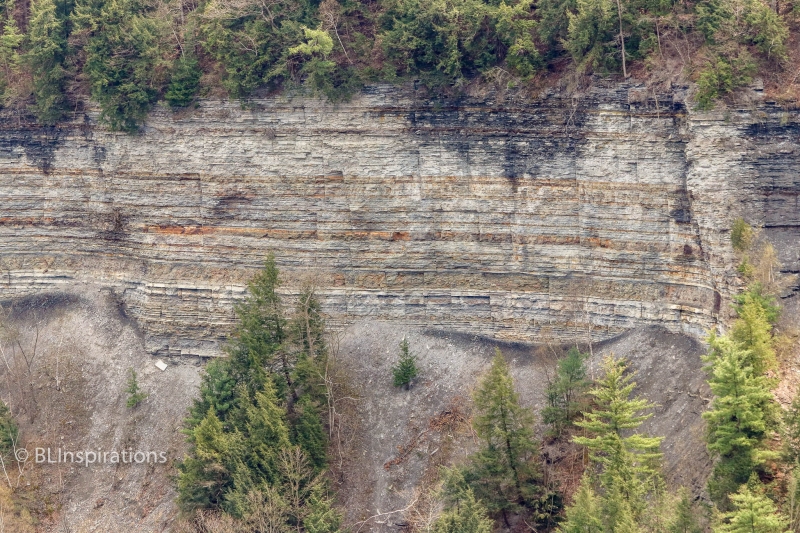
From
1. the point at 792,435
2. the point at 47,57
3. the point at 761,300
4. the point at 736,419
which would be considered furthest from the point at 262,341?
the point at 792,435

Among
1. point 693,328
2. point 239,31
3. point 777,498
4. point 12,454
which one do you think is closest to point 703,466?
point 777,498

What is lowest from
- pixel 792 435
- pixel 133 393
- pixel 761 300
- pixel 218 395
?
pixel 133 393

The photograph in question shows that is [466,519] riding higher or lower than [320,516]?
higher

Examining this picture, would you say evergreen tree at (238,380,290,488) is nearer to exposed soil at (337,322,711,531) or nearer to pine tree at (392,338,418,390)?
exposed soil at (337,322,711,531)

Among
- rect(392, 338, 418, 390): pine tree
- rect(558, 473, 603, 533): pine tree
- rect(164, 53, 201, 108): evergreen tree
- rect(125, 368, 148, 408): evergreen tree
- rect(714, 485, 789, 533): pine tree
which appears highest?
rect(164, 53, 201, 108): evergreen tree

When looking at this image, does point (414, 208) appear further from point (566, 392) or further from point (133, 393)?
point (133, 393)

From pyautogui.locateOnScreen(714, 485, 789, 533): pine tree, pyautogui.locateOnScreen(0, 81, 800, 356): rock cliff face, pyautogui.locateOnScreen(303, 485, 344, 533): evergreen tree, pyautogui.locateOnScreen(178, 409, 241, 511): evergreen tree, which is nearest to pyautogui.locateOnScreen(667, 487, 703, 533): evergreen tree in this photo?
pyautogui.locateOnScreen(714, 485, 789, 533): pine tree

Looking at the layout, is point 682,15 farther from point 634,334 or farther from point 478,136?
point 634,334
